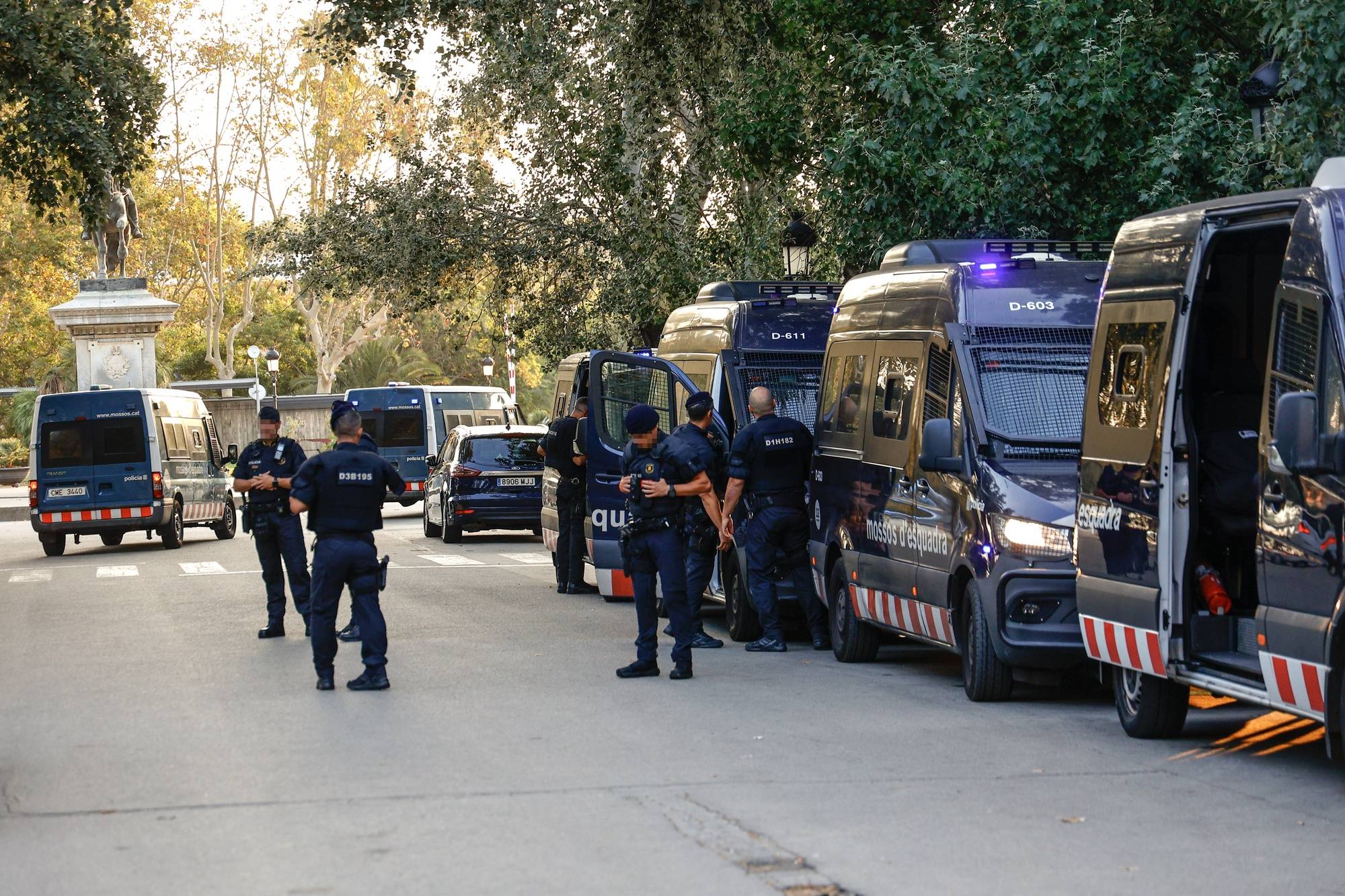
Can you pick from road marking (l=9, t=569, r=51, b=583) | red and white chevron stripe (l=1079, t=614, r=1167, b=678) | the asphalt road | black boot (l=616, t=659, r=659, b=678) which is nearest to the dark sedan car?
road marking (l=9, t=569, r=51, b=583)

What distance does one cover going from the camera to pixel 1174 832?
Result: 7512mm

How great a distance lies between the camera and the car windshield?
95.1 feet

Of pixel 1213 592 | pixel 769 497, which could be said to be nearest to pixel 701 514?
pixel 769 497

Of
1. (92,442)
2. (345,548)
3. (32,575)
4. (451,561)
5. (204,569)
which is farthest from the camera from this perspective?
(92,442)

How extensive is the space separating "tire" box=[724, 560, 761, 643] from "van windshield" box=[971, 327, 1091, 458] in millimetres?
3755

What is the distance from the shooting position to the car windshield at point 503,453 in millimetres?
28984

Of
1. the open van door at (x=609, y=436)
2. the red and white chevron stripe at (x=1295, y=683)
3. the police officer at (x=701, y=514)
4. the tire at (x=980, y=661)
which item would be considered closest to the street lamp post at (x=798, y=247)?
the open van door at (x=609, y=436)

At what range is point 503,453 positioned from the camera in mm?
29094

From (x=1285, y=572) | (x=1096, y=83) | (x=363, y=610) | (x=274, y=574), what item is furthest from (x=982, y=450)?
(x=1096, y=83)

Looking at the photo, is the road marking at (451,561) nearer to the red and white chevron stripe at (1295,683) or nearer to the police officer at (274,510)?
the police officer at (274,510)

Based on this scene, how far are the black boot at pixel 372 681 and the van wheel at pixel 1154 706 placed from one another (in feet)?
15.6

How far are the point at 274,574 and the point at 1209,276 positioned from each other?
843 cm

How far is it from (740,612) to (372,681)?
3.80 m

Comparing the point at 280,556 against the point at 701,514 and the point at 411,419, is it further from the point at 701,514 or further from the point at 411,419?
the point at 411,419
